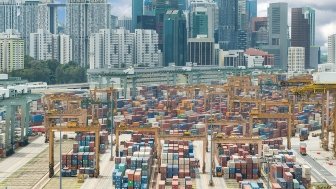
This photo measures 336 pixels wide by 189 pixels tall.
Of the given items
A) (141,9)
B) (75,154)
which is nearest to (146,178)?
(75,154)

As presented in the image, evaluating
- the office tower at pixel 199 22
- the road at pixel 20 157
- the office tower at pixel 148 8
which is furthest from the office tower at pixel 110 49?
the road at pixel 20 157

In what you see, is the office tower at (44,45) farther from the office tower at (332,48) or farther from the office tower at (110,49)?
the office tower at (332,48)

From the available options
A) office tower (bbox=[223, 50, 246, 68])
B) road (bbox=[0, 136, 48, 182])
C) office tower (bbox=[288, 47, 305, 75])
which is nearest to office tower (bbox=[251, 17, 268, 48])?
office tower (bbox=[223, 50, 246, 68])

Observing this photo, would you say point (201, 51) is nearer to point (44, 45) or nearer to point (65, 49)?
point (65, 49)

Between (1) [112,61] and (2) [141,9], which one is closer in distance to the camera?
(1) [112,61]

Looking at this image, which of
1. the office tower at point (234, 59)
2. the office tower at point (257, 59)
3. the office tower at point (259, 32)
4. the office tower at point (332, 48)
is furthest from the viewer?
the office tower at point (259, 32)

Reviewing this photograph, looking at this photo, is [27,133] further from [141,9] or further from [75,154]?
[141,9]
